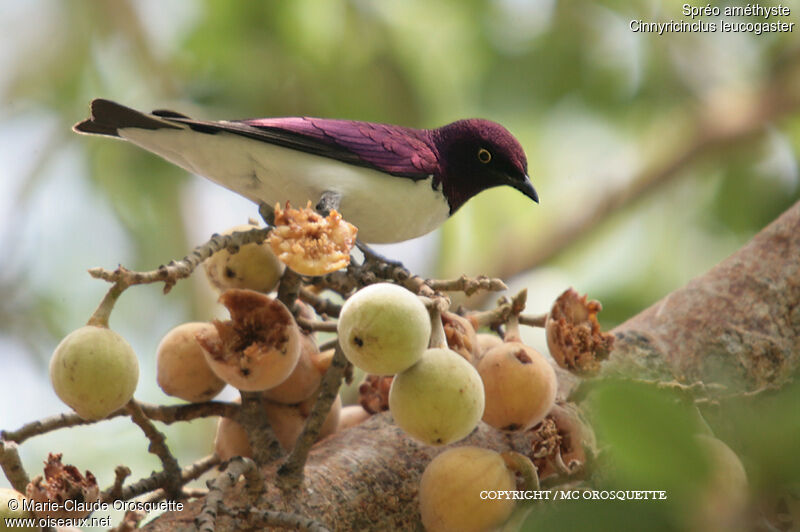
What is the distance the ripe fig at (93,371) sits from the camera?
6.44 feet

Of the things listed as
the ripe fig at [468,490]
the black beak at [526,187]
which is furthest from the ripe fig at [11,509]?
the black beak at [526,187]

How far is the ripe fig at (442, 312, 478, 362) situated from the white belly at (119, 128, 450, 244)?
877 millimetres

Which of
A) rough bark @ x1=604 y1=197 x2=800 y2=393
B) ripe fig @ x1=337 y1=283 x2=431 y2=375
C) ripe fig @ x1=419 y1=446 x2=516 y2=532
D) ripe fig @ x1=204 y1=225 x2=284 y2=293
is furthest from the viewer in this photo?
rough bark @ x1=604 y1=197 x2=800 y2=393

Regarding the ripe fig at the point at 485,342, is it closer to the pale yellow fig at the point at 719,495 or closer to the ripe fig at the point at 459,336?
the ripe fig at the point at 459,336

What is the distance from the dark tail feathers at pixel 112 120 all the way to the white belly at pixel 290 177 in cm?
4

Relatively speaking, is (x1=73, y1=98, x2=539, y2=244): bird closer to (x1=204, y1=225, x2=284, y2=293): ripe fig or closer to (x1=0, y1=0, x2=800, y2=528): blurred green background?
(x1=204, y1=225, x2=284, y2=293): ripe fig

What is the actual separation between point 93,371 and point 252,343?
17.5 inches

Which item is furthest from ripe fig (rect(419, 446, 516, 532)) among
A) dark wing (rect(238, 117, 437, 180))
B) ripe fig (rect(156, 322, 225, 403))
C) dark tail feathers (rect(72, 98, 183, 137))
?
dark tail feathers (rect(72, 98, 183, 137))

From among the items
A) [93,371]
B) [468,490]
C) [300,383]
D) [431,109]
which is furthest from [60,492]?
[431,109]

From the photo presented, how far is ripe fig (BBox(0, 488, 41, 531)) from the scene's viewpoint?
188 cm

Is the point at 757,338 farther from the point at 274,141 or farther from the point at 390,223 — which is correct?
the point at 274,141

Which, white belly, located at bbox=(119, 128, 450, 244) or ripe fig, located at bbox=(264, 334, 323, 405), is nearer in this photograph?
ripe fig, located at bbox=(264, 334, 323, 405)

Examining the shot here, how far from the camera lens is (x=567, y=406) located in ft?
8.20

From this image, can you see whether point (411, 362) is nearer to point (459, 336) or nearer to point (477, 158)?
point (459, 336)
